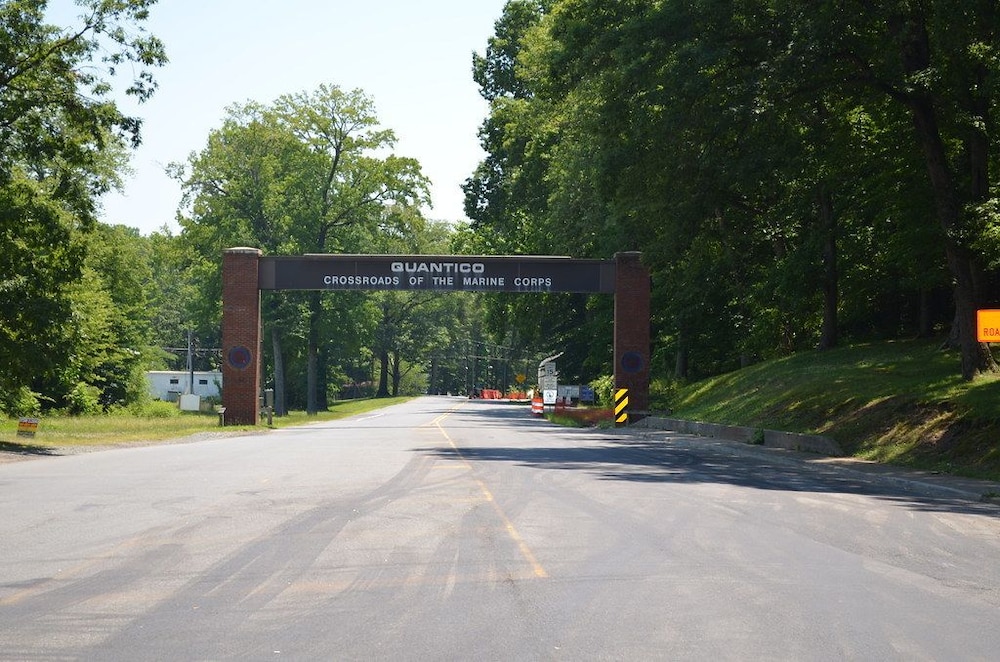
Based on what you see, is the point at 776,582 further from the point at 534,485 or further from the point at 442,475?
the point at 442,475

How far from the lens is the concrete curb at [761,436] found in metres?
25.7

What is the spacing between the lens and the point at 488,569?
955 cm

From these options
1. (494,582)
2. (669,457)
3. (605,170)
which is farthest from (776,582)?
(605,170)

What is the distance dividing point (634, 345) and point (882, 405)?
21.2 meters

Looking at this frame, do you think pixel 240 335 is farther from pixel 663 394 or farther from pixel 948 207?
pixel 948 207

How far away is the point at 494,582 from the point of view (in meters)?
8.94

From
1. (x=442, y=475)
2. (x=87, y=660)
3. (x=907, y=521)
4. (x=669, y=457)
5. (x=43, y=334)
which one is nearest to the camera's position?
(x=87, y=660)

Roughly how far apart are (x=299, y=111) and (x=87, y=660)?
67.2m

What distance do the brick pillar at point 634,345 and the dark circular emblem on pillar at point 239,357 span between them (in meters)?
15.3

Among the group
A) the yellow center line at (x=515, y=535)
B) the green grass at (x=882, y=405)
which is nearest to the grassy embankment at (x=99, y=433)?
the yellow center line at (x=515, y=535)

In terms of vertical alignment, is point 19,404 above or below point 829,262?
below

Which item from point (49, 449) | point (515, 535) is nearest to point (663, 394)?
point (49, 449)

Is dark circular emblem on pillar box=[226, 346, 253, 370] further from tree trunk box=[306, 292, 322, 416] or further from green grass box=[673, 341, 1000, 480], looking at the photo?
tree trunk box=[306, 292, 322, 416]

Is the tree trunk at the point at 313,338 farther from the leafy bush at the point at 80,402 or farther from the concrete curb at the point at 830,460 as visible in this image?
the concrete curb at the point at 830,460
